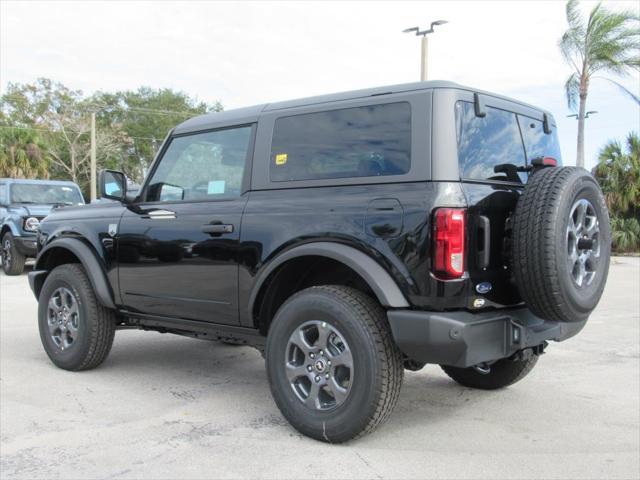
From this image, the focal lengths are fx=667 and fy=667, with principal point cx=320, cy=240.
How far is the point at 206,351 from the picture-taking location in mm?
6180

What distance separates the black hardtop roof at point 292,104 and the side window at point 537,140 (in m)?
0.12

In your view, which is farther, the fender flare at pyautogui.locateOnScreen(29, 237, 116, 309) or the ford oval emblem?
the fender flare at pyautogui.locateOnScreen(29, 237, 116, 309)

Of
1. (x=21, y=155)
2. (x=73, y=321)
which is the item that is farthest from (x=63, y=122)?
(x=73, y=321)

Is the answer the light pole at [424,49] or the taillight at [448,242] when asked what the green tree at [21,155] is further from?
the taillight at [448,242]

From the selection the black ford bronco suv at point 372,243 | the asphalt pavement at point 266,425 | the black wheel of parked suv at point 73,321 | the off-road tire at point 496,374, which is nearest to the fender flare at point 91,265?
the black wheel of parked suv at point 73,321

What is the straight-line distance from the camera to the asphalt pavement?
333cm

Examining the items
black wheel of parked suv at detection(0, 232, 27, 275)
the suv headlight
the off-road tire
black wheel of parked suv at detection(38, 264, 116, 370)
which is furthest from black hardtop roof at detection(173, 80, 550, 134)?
black wheel of parked suv at detection(0, 232, 27, 275)

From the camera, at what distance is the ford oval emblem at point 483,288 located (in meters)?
3.41

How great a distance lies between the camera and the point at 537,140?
A: 14.1 ft

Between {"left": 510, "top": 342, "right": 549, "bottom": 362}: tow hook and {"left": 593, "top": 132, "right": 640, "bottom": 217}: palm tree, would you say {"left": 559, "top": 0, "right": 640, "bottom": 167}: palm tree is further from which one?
{"left": 510, "top": 342, "right": 549, "bottom": 362}: tow hook

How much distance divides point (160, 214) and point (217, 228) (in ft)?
2.16

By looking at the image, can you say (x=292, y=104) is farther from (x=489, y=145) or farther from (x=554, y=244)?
(x=554, y=244)

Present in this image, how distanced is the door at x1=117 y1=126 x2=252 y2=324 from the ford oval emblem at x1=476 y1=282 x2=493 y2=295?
4.95ft

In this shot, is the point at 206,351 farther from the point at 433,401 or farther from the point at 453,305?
the point at 453,305
